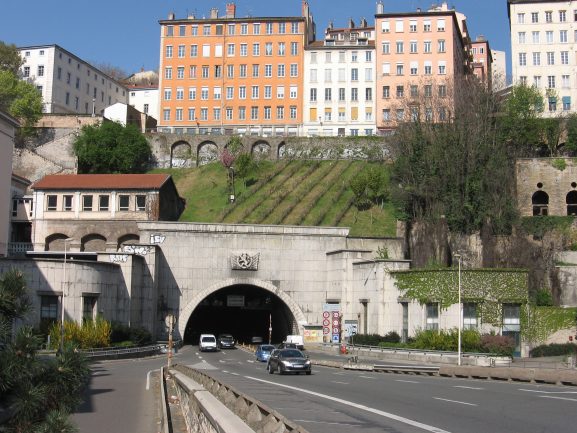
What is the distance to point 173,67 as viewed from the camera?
4338 inches

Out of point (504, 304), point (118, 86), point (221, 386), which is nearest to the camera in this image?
point (221, 386)

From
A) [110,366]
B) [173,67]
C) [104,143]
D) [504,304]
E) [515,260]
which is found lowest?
[110,366]

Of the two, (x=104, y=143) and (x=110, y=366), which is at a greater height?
(x=104, y=143)

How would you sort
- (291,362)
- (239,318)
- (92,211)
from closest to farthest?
(291,362), (92,211), (239,318)

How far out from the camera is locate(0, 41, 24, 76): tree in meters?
110

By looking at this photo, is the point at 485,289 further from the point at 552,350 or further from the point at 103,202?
the point at 103,202

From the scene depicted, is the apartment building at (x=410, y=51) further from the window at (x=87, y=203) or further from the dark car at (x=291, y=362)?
the dark car at (x=291, y=362)

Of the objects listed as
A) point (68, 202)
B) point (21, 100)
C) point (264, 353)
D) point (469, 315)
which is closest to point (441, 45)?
point (68, 202)

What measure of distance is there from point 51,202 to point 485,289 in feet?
147

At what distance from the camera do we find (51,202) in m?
73.9

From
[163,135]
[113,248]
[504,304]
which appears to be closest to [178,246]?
[113,248]

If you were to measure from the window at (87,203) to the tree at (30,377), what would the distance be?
69.1 meters

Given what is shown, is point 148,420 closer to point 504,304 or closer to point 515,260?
point 504,304

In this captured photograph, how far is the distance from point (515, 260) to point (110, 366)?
34922 mm
